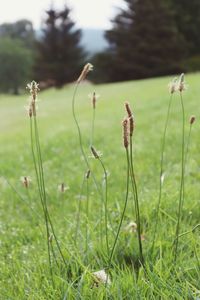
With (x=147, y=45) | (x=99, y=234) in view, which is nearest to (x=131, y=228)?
(x=99, y=234)

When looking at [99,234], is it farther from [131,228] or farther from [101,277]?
[101,277]

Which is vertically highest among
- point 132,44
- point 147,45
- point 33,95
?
point 132,44

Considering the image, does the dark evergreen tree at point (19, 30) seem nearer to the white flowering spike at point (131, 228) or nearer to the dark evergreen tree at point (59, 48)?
the dark evergreen tree at point (59, 48)

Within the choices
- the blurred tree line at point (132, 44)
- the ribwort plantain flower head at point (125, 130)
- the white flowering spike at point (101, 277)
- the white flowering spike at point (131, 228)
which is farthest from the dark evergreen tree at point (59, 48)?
the ribwort plantain flower head at point (125, 130)

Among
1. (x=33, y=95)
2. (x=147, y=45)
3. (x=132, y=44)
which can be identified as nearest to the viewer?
(x=33, y=95)

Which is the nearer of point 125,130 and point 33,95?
point 125,130

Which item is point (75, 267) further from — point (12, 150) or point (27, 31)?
point (27, 31)

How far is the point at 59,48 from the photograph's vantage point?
46.3m

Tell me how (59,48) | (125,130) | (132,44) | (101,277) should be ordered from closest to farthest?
(125,130) → (101,277) → (132,44) → (59,48)

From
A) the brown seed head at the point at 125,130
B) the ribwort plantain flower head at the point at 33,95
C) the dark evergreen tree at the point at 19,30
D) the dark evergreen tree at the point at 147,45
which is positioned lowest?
the brown seed head at the point at 125,130

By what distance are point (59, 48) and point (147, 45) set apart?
1003 cm

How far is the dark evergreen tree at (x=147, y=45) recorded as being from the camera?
40344 millimetres

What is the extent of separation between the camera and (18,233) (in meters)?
3.22

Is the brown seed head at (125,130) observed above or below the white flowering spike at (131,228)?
above
